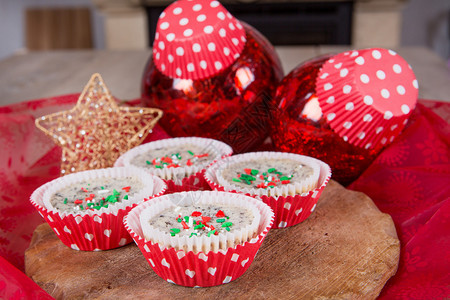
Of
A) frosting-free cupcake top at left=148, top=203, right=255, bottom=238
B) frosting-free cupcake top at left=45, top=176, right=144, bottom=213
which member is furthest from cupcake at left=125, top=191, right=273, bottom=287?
frosting-free cupcake top at left=45, top=176, right=144, bottom=213

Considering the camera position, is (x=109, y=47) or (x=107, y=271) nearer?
(x=107, y=271)

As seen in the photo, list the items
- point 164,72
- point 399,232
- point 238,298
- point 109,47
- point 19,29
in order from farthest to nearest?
1. point 19,29
2. point 109,47
3. point 164,72
4. point 399,232
5. point 238,298

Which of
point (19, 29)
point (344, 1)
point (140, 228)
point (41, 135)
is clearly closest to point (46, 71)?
point (41, 135)

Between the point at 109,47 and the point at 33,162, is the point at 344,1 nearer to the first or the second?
the point at 109,47

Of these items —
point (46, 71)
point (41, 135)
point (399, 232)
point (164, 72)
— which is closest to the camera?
point (399, 232)

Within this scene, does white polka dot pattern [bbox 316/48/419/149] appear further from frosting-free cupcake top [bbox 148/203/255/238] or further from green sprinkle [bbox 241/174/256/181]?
frosting-free cupcake top [bbox 148/203/255/238]

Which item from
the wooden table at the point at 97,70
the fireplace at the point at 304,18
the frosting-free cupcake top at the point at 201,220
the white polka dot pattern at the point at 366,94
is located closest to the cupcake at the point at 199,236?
the frosting-free cupcake top at the point at 201,220
